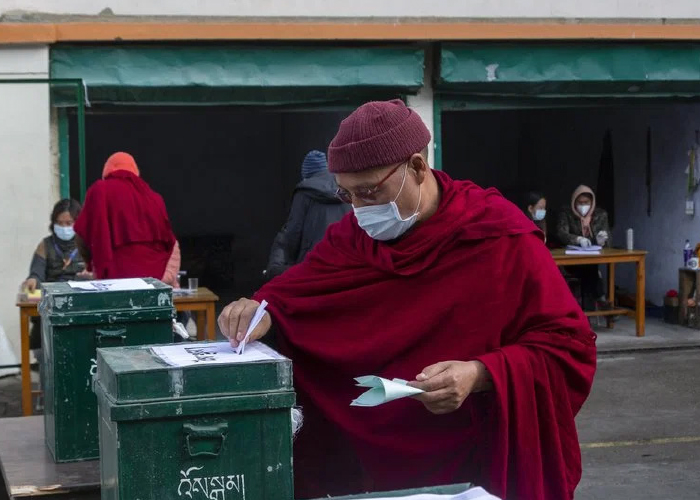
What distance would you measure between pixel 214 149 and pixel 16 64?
24.9 feet

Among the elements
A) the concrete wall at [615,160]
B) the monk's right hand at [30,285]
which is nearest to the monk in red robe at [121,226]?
the monk's right hand at [30,285]

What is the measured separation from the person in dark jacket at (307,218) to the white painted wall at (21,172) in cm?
303

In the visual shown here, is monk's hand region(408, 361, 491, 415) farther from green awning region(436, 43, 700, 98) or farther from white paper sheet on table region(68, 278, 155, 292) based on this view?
green awning region(436, 43, 700, 98)

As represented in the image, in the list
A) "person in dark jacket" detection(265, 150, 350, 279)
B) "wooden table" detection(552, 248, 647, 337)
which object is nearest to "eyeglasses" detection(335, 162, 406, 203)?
"person in dark jacket" detection(265, 150, 350, 279)

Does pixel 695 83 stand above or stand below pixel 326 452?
above

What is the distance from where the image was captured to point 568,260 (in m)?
11.2

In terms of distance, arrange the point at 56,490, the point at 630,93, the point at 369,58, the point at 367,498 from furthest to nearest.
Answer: the point at 630,93, the point at 369,58, the point at 56,490, the point at 367,498

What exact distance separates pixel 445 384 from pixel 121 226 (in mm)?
5580

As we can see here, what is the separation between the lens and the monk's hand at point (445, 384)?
280cm

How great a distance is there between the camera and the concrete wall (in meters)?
13.2

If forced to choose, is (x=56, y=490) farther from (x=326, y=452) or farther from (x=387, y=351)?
(x=387, y=351)

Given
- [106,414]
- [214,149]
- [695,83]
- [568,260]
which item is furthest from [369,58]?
[106,414]

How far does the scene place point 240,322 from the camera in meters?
3.17

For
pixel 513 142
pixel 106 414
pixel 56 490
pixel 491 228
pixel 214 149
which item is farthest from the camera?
pixel 513 142
